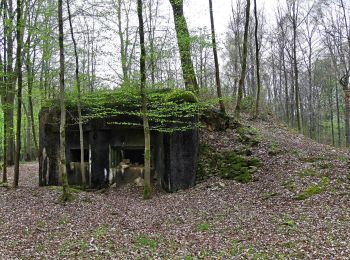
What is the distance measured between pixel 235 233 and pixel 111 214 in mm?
3729

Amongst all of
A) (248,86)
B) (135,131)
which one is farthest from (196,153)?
(248,86)

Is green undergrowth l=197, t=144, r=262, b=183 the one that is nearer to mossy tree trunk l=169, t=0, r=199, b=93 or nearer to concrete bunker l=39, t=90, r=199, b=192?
concrete bunker l=39, t=90, r=199, b=192

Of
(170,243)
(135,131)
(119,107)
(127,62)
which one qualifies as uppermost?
(127,62)

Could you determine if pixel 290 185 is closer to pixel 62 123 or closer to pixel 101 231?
pixel 101 231

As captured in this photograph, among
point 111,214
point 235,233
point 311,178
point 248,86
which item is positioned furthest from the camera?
point 248,86

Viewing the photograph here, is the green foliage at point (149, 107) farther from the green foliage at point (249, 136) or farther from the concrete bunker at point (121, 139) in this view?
the green foliage at point (249, 136)

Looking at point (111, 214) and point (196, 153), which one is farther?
point (196, 153)

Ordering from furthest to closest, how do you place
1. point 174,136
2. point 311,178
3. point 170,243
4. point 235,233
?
point 174,136 → point 311,178 → point 235,233 → point 170,243

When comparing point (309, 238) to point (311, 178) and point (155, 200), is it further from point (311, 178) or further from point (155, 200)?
point (155, 200)

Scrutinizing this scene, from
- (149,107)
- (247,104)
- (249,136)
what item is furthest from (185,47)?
(247,104)

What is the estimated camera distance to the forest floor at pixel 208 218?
20.2ft

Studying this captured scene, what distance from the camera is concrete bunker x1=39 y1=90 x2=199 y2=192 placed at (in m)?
12.6

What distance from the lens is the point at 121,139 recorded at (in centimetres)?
1369

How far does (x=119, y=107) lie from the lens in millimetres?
13336
